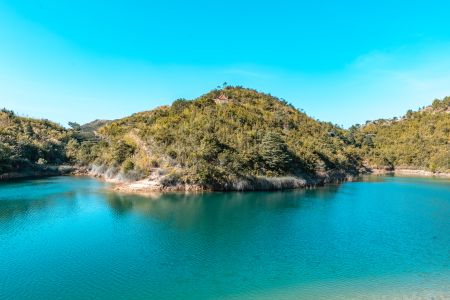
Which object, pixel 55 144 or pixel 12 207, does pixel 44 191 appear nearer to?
pixel 12 207

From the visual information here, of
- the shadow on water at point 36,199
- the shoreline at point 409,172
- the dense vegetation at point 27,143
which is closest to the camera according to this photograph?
the shadow on water at point 36,199

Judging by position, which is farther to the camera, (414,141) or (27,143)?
(414,141)

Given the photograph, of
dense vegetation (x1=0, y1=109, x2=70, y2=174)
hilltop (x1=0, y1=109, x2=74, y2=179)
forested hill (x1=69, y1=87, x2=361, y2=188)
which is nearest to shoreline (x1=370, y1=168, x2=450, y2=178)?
forested hill (x1=69, y1=87, x2=361, y2=188)

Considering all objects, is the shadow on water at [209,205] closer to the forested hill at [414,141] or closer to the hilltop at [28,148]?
the hilltop at [28,148]

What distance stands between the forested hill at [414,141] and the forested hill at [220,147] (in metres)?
39.4

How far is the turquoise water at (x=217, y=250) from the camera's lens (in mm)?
18703

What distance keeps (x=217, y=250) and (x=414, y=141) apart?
139 meters

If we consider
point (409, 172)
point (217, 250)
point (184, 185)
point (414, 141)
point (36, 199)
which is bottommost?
point (217, 250)

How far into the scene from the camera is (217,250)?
25.0 m

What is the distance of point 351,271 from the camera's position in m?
21.7

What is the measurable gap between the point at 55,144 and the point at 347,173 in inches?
3592

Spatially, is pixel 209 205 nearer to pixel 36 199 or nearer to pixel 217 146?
pixel 217 146

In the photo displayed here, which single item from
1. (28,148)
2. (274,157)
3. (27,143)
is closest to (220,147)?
(274,157)

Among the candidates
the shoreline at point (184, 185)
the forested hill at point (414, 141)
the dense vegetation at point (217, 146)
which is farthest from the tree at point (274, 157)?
the forested hill at point (414, 141)
